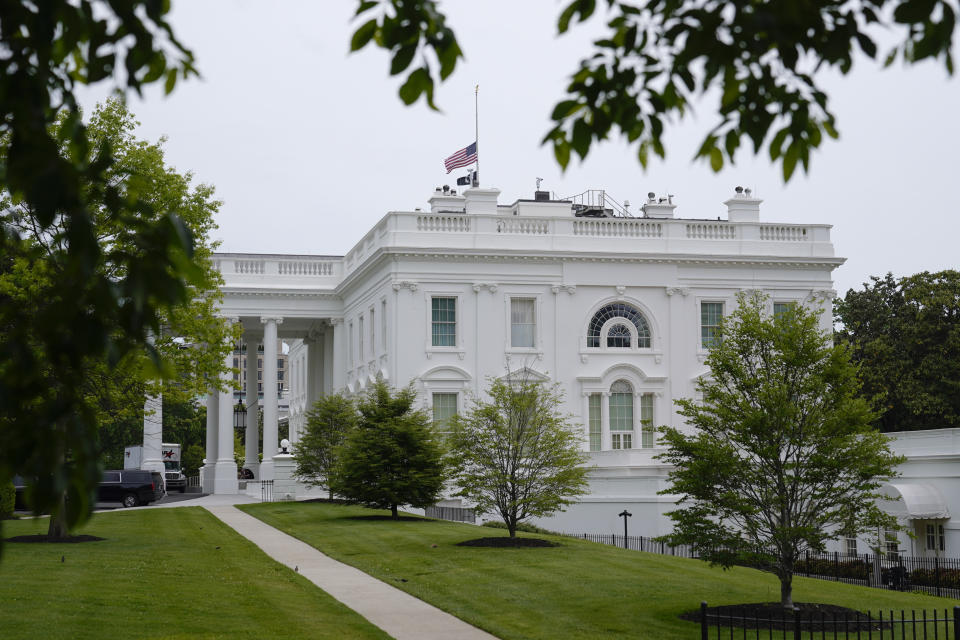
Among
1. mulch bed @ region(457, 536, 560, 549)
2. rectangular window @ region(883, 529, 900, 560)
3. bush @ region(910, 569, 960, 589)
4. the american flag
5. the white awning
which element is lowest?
bush @ region(910, 569, 960, 589)

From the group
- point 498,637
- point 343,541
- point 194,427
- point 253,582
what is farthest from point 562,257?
point 194,427

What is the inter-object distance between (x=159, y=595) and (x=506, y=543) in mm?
11473

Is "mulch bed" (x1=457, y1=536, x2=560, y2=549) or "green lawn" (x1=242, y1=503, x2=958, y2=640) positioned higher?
"mulch bed" (x1=457, y1=536, x2=560, y2=549)

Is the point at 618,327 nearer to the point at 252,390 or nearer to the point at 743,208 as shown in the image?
the point at 743,208

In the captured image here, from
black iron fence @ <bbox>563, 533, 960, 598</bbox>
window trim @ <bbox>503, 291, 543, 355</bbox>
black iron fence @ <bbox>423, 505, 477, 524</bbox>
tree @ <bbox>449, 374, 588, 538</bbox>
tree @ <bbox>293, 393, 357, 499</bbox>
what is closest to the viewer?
black iron fence @ <bbox>563, 533, 960, 598</bbox>

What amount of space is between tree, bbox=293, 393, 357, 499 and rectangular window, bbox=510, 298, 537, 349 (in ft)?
27.0

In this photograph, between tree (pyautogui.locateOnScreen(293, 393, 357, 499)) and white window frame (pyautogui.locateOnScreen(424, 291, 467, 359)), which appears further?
white window frame (pyautogui.locateOnScreen(424, 291, 467, 359))

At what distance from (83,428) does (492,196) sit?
47.9m

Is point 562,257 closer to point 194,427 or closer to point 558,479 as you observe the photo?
point 558,479

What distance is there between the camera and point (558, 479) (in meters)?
29.8

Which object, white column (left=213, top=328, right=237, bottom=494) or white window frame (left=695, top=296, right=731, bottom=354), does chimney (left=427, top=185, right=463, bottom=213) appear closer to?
white window frame (left=695, top=296, right=731, bottom=354)

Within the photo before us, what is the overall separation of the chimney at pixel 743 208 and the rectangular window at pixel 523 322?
36.3 feet

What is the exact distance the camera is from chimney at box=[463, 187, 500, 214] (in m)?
52.0

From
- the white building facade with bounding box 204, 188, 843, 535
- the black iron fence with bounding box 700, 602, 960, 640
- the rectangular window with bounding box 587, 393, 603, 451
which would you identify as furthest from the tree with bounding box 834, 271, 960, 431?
the black iron fence with bounding box 700, 602, 960, 640
